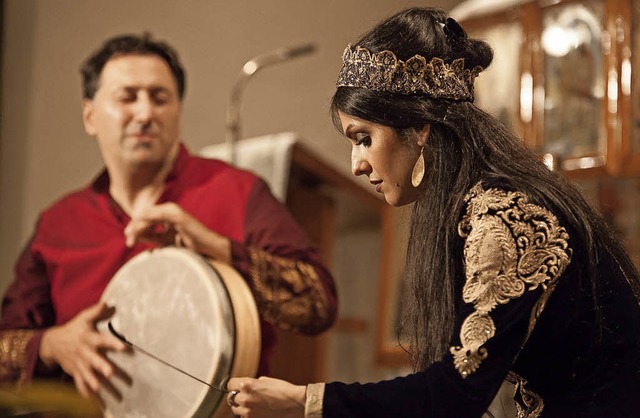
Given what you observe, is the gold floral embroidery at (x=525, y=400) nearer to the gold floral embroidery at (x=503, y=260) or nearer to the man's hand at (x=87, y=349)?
the gold floral embroidery at (x=503, y=260)

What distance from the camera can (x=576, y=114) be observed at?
14.4 feet

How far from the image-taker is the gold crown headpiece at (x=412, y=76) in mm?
1842

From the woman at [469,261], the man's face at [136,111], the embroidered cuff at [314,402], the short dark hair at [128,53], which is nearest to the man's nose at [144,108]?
the man's face at [136,111]

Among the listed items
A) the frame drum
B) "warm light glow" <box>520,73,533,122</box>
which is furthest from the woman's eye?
"warm light glow" <box>520,73,533,122</box>

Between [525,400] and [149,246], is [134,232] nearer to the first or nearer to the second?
[149,246]

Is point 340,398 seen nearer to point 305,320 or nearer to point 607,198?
point 305,320

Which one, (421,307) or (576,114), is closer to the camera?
(421,307)

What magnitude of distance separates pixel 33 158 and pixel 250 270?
2.62 meters

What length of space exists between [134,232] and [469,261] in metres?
1.18

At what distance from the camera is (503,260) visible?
5.35ft

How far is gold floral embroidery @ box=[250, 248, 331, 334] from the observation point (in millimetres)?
2609

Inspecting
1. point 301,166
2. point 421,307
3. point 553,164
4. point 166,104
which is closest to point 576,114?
point 553,164

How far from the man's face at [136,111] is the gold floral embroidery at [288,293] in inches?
21.4

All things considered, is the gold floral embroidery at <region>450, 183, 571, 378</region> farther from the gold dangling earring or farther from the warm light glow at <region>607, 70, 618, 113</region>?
the warm light glow at <region>607, 70, 618, 113</region>
